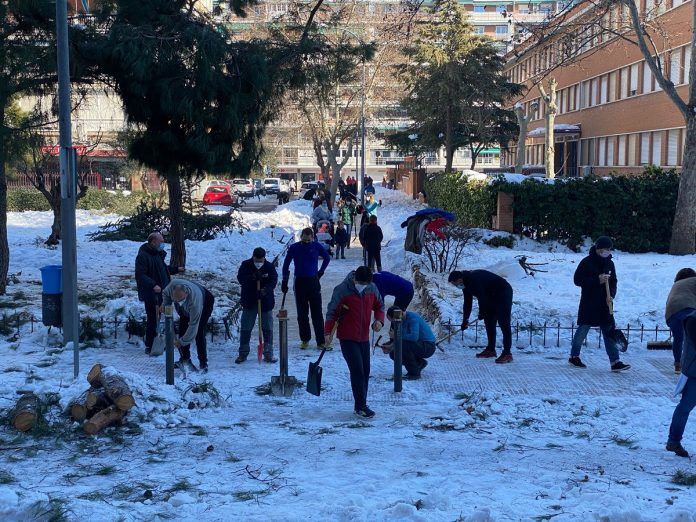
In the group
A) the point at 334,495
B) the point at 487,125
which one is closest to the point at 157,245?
the point at 334,495

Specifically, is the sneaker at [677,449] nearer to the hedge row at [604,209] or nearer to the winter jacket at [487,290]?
the winter jacket at [487,290]

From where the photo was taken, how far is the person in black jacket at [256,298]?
1080 cm

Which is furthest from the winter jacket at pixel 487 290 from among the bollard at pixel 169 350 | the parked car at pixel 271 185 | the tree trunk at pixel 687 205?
the parked car at pixel 271 185

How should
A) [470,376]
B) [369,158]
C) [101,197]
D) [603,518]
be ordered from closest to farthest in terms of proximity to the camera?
[603,518], [470,376], [101,197], [369,158]

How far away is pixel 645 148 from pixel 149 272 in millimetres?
33700

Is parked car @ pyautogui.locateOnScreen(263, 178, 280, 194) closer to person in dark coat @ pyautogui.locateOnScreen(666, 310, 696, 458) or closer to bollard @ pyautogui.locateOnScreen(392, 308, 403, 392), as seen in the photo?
bollard @ pyautogui.locateOnScreen(392, 308, 403, 392)

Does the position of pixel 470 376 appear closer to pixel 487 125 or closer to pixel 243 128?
pixel 243 128

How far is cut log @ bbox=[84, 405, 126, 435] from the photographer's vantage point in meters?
7.18

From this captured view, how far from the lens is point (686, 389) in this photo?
22.3 feet

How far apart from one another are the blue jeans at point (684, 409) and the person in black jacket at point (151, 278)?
6569 mm

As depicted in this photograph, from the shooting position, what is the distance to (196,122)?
1500 cm

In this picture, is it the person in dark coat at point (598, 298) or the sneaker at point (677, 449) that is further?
the person in dark coat at point (598, 298)

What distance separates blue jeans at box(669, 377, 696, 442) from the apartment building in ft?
61.2

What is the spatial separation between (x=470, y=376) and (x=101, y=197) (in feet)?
95.9
